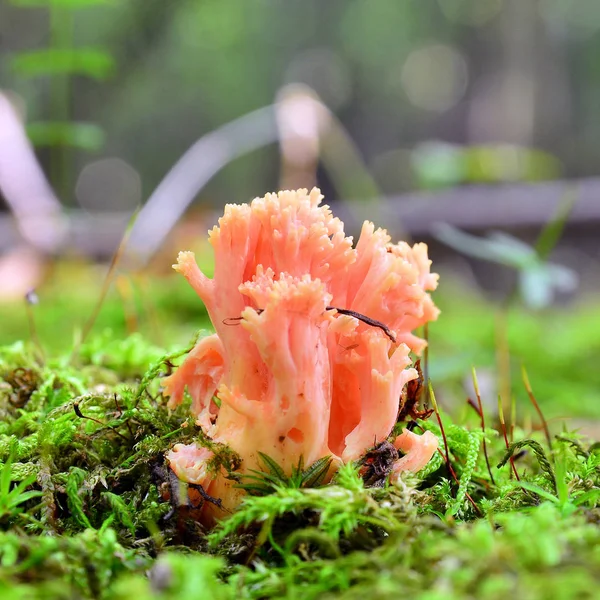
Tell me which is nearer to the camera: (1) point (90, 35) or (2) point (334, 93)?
(1) point (90, 35)

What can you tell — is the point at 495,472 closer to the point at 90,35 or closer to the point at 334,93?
the point at 90,35

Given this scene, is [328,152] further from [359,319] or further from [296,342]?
[296,342]

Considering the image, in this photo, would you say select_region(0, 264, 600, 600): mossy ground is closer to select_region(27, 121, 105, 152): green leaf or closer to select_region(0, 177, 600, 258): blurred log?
select_region(27, 121, 105, 152): green leaf

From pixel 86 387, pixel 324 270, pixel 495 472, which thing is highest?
pixel 324 270

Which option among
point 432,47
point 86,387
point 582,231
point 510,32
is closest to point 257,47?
point 432,47

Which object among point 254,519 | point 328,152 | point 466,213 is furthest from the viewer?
point 466,213

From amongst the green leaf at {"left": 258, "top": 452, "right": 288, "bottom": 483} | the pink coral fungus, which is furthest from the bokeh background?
the green leaf at {"left": 258, "top": 452, "right": 288, "bottom": 483}

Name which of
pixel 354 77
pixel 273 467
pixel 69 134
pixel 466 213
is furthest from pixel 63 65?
pixel 354 77

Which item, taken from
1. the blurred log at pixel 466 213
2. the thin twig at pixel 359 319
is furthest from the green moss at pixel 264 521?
the blurred log at pixel 466 213
